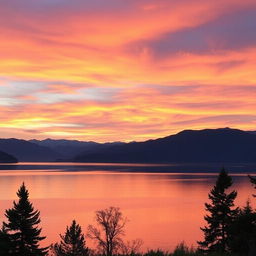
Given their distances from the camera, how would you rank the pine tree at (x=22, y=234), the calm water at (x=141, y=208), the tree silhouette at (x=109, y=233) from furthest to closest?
the calm water at (x=141, y=208), the tree silhouette at (x=109, y=233), the pine tree at (x=22, y=234)

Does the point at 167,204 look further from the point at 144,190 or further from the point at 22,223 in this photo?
the point at 22,223

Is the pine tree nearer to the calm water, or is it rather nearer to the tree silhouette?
the tree silhouette

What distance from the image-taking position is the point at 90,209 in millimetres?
123875

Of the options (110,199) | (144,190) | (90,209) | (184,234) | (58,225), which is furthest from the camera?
(144,190)

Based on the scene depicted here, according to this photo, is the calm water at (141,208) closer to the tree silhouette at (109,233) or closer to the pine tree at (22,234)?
the tree silhouette at (109,233)

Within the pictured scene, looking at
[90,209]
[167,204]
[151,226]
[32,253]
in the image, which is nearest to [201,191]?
[167,204]

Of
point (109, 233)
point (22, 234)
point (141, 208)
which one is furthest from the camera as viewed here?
point (141, 208)

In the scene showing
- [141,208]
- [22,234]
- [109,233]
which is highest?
[22,234]

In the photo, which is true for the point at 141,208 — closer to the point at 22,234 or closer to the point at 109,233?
the point at 109,233

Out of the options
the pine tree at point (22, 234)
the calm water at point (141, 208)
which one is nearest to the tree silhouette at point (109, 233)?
the calm water at point (141, 208)

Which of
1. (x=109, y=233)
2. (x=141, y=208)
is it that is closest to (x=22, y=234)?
(x=109, y=233)

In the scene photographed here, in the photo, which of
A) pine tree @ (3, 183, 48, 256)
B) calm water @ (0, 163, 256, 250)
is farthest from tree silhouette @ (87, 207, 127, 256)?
pine tree @ (3, 183, 48, 256)

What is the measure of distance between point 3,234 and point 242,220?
32.2 metres

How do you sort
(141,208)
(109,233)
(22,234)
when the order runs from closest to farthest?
(22,234), (109,233), (141,208)
